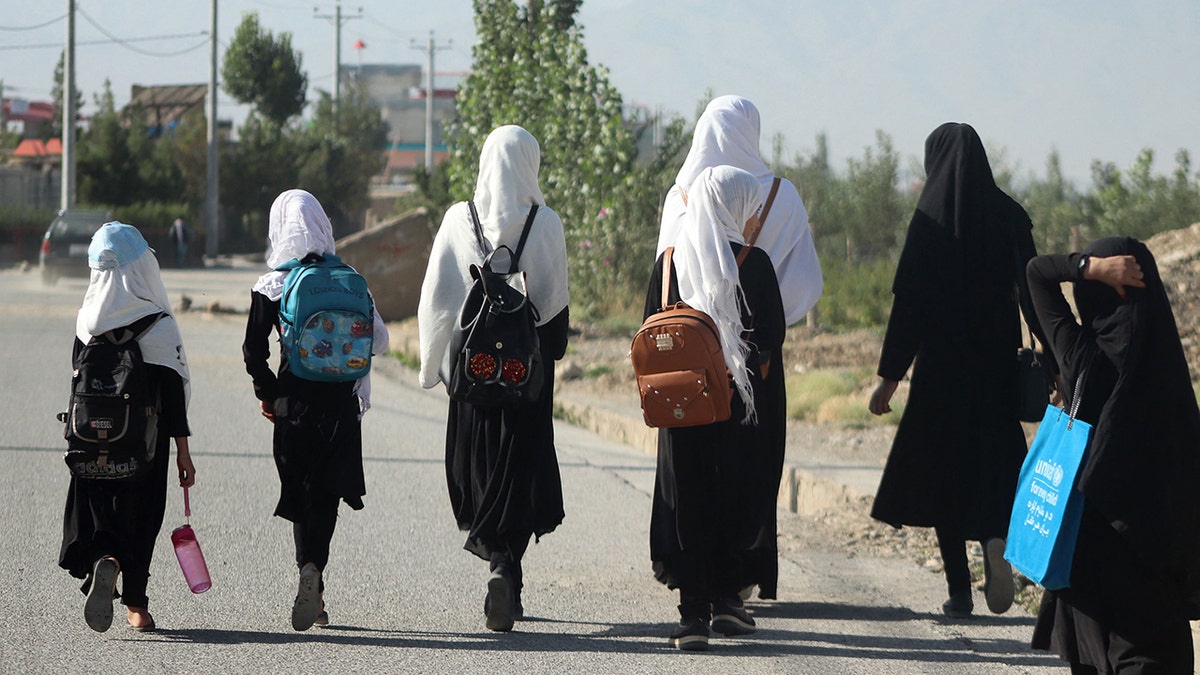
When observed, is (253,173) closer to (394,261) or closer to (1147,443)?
(394,261)

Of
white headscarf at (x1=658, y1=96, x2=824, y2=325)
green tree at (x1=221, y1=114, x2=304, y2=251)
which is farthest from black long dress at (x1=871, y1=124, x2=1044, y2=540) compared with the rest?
green tree at (x1=221, y1=114, x2=304, y2=251)

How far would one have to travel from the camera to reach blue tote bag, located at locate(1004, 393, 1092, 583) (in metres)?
3.71

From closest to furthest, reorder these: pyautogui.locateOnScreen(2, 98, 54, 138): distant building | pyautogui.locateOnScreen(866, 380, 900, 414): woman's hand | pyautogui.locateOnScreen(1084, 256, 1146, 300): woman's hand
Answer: pyautogui.locateOnScreen(1084, 256, 1146, 300): woman's hand < pyautogui.locateOnScreen(866, 380, 900, 414): woman's hand < pyautogui.locateOnScreen(2, 98, 54, 138): distant building

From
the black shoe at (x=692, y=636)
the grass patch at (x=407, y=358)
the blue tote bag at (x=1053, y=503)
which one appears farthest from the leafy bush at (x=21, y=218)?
the blue tote bag at (x=1053, y=503)

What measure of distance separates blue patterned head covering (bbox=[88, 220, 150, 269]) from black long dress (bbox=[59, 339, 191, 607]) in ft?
1.09

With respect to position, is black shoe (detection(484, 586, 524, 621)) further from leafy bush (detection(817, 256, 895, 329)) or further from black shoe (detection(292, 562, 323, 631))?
leafy bush (detection(817, 256, 895, 329))

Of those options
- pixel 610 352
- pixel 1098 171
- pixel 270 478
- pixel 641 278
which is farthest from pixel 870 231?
pixel 270 478

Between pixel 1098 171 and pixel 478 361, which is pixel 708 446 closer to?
pixel 478 361

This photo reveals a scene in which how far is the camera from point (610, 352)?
1483 cm

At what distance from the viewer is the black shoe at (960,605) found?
533 centimetres

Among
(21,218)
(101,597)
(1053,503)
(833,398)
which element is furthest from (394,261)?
(21,218)

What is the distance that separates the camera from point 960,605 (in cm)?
534

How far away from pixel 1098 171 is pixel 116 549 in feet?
73.1

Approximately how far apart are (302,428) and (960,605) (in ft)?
8.28
